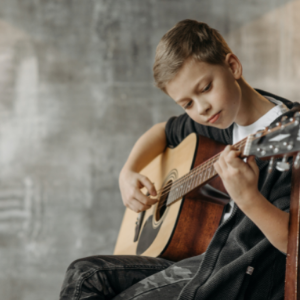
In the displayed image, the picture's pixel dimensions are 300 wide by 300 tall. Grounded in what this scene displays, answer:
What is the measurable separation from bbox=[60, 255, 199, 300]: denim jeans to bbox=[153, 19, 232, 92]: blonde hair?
546 mm

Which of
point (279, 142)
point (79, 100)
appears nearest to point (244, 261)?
point (279, 142)

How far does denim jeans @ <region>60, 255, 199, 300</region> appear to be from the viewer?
2.49 ft

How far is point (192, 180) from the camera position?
3.32 ft

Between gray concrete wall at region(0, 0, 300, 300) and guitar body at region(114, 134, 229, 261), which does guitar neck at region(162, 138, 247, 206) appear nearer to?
guitar body at region(114, 134, 229, 261)

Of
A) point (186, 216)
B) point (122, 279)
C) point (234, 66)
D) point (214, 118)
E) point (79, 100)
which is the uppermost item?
point (79, 100)

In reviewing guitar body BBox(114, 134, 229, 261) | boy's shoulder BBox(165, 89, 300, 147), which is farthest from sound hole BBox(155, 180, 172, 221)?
boy's shoulder BBox(165, 89, 300, 147)

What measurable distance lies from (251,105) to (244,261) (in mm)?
472

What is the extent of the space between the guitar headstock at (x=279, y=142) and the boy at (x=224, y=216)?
0.05 metres

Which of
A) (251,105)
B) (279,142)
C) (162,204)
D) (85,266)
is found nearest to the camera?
(279,142)

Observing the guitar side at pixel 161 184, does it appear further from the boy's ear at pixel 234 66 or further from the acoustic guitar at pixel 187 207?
the boy's ear at pixel 234 66

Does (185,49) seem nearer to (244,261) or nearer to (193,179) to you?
(193,179)

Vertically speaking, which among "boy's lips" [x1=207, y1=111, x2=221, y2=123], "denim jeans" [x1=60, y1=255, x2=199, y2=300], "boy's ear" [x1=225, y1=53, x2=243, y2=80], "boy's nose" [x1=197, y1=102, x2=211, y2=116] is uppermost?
"boy's ear" [x1=225, y1=53, x2=243, y2=80]

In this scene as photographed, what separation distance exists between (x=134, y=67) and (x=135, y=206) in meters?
1.26

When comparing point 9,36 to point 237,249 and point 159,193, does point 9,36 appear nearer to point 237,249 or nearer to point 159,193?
point 159,193
